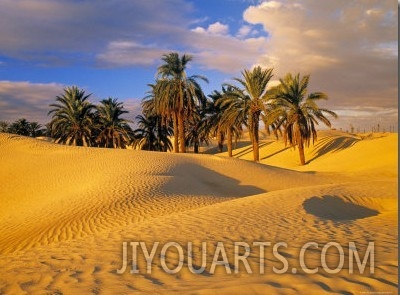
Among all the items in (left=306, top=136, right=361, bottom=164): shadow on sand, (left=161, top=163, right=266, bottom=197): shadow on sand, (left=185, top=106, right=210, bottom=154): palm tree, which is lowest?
(left=161, top=163, right=266, bottom=197): shadow on sand

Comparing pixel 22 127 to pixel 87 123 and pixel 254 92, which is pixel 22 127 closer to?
pixel 87 123

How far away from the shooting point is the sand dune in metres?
4.88

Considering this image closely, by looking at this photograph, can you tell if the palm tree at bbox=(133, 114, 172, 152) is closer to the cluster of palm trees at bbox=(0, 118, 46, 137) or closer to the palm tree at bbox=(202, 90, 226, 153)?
the palm tree at bbox=(202, 90, 226, 153)

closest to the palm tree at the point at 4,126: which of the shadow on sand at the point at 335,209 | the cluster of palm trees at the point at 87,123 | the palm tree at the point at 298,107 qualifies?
the cluster of palm trees at the point at 87,123

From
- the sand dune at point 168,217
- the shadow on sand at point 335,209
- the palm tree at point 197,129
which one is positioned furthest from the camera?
the palm tree at point 197,129

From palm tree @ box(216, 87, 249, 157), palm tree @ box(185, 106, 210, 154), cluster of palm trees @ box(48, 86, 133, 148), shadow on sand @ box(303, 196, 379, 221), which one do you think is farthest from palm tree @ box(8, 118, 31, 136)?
shadow on sand @ box(303, 196, 379, 221)

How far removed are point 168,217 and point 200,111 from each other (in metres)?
31.1

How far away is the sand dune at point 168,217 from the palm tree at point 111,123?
15.7m

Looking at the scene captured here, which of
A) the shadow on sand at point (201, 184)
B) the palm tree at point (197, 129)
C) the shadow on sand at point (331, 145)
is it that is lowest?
the shadow on sand at point (201, 184)

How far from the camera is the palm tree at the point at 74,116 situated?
3941 centimetres

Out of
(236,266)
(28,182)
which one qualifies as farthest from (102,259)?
(28,182)

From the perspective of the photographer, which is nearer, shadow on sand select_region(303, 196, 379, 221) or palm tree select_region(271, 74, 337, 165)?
shadow on sand select_region(303, 196, 379, 221)

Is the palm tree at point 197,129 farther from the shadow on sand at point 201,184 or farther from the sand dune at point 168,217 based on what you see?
the shadow on sand at point 201,184

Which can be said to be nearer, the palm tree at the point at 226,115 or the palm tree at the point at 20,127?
the palm tree at the point at 226,115
